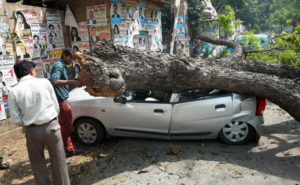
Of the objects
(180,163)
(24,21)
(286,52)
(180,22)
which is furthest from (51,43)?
(180,22)

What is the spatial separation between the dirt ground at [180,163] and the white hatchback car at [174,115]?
275mm

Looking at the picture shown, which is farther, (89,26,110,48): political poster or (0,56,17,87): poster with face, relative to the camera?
(89,26,110,48): political poster

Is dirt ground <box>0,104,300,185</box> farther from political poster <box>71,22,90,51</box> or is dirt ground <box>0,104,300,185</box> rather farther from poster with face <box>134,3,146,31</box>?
poster with face <box>134,3,146,31</box>

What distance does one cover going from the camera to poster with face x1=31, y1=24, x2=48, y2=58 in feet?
21.5

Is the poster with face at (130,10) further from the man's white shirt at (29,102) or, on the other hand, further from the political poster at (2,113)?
the man's white shirt at (29,102)

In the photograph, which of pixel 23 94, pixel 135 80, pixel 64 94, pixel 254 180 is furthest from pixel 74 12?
pixel 254 180

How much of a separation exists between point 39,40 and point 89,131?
3.68 m

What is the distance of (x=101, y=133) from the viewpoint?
191 inches

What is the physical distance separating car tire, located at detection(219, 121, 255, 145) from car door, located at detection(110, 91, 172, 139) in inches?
48.2

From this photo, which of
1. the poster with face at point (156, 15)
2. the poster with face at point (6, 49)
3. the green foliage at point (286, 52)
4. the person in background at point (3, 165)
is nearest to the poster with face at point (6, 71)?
the poster with face at point (6, 49)

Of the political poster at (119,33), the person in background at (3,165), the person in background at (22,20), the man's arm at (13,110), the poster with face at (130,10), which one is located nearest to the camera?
the man's arm at (13,110)

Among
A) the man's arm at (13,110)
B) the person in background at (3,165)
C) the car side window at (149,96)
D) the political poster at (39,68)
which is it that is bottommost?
the person in background at (3,165)

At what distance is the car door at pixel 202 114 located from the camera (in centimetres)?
451

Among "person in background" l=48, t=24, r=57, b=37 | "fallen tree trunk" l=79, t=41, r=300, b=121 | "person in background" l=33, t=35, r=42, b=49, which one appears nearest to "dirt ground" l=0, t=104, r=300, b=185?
"fallen tree trunk" l=79, t=41, r=300, b=121
